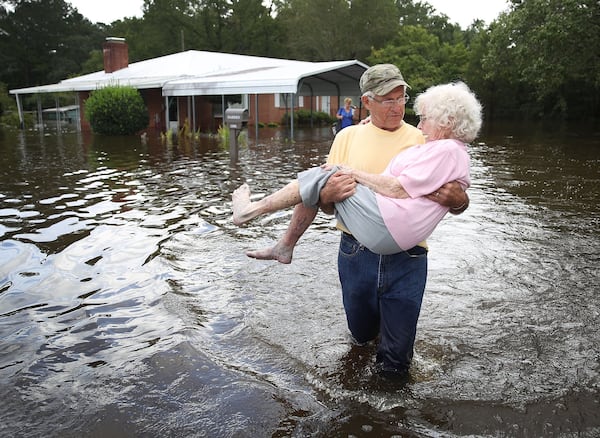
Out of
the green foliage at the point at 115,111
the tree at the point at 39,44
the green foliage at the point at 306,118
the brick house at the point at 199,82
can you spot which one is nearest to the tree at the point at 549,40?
the brick house at the point at 199,82

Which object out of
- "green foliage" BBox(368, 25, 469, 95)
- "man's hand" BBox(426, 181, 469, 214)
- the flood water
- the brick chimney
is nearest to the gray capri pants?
"man's hand" BBox(426, 181, 469, 214)

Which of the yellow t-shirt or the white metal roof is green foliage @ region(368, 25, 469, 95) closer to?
the white metal roof

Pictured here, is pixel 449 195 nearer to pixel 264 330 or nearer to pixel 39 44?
pixel 264 330

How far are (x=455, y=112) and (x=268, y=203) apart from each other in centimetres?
110

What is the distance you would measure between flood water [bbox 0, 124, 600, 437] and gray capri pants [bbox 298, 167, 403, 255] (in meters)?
0.98

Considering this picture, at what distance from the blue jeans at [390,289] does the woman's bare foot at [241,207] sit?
0.58 metres

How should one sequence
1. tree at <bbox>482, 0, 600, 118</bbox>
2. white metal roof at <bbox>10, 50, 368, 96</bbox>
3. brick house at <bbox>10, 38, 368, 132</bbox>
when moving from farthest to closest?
brick house at <bbox>10, 38, 368, 132</bbox>
tree at <bbox>482, 0, 600, 118</bbox>
white metal roof at <bbox>10, 50, 368, 96</bbox>

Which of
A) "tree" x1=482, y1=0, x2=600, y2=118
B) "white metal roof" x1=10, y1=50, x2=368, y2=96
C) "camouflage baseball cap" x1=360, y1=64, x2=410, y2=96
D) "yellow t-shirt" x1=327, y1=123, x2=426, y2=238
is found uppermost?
"tree" x1=482, y1=0, x2=600, y2=118

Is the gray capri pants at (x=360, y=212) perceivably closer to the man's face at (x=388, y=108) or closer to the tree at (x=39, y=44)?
the man's face at (x=388, y=108)

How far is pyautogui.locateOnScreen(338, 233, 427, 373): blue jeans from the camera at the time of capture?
9.78ft

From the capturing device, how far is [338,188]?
2.86 metres

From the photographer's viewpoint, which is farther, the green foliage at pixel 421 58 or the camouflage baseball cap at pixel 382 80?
the green foliage at pixel 421 58

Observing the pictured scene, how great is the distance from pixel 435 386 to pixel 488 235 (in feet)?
13.2

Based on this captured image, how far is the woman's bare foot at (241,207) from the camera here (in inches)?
125
